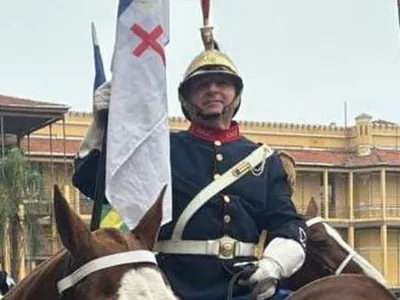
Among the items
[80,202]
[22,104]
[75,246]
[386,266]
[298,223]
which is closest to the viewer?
[75,246]

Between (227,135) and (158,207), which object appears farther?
(227,135)

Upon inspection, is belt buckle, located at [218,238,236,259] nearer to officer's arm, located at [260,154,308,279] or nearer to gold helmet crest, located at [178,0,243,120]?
officer's arm, located at [260,154,308,279]

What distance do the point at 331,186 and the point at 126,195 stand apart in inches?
2317

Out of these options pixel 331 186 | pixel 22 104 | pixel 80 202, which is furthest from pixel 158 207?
pixel 331 186

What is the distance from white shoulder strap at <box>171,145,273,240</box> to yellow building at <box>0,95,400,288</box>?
54.5m

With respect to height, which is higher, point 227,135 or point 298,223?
point 227,135

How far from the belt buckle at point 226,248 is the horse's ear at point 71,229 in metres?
1.20

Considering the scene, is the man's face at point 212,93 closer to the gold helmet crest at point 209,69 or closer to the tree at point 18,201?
the gold helmet crest at point 209,69

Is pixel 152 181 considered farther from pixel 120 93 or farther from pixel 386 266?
pixel 386 266

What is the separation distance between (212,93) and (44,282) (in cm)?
123

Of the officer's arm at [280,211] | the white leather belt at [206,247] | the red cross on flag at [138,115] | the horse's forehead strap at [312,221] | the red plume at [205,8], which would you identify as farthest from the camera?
the horse's forehead strap at [312,221]

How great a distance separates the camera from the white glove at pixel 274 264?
470cm

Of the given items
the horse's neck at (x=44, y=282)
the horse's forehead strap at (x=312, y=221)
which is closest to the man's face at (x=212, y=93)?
the horse's neck at (x=44, y=282)

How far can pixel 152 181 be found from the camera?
15.6ft
